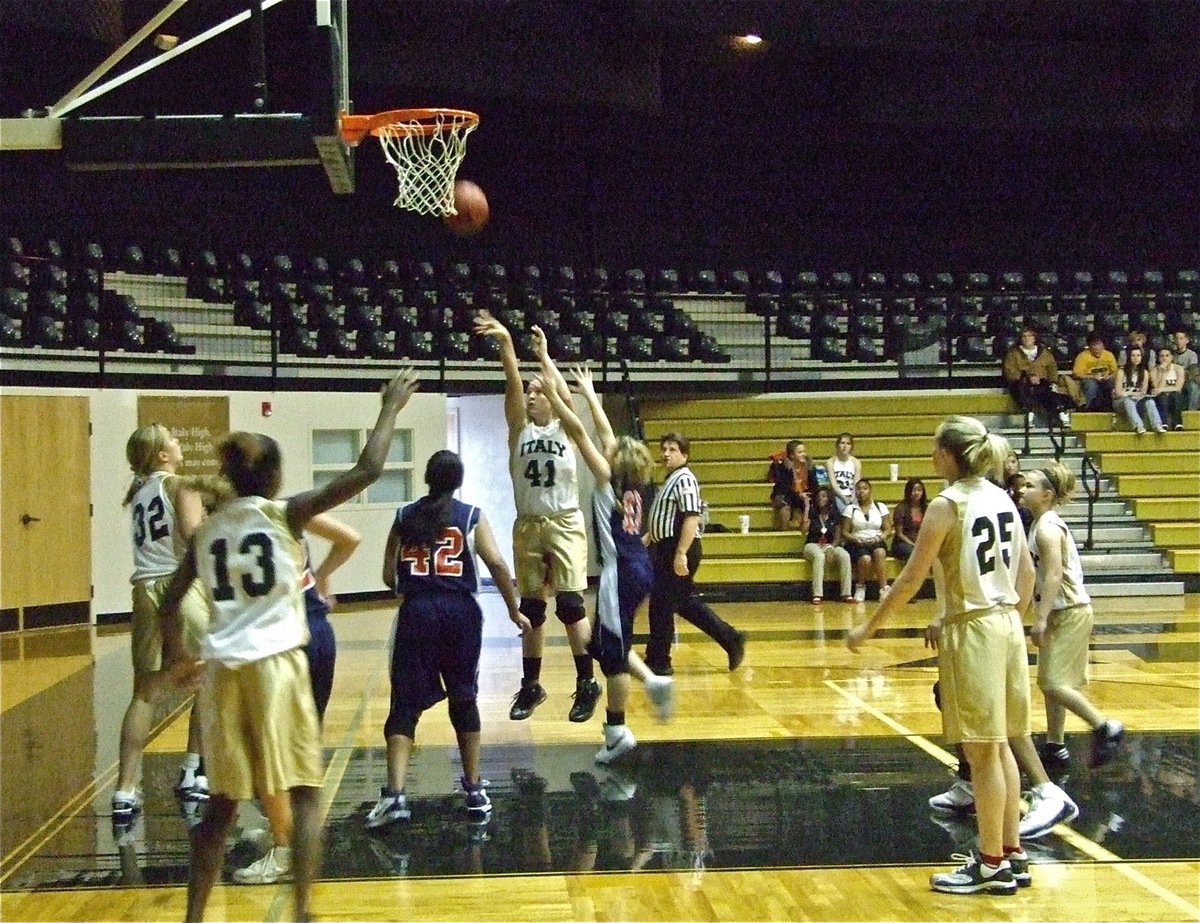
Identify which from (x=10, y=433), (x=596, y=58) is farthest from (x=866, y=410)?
(x=10, y=433)

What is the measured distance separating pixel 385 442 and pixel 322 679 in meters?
→ 1.77

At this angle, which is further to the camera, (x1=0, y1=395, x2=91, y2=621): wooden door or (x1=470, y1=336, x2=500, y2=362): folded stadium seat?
(x1=470, y1=336, x2=500, y2=362): folded stadium seat

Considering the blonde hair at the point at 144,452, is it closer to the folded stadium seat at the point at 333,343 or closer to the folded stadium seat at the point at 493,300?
the folded stadium seat at the point at 333,343

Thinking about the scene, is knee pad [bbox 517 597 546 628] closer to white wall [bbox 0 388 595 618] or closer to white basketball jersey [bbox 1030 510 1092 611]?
white basketball jersey [bbox 1030 510 1092 611]

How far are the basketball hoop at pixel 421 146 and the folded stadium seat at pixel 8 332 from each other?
20.2 ft

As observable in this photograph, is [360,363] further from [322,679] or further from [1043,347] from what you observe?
[322,679]

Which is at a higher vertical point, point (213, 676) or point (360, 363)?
point (360, 363)

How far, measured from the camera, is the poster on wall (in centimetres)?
1481

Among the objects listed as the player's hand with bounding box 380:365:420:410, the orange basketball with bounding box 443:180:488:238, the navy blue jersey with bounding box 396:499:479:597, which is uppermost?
the orange basketball with bounding box 443:180:488:238

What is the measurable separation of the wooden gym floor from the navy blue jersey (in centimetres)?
105

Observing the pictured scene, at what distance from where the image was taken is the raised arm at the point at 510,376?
6.63 meters

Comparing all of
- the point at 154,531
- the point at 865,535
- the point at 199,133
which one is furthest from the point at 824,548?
the point at 154,531

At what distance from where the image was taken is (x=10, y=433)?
44.8ft

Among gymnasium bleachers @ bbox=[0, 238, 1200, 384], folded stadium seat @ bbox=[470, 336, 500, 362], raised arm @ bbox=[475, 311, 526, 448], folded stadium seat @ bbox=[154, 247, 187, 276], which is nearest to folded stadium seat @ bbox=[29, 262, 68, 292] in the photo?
gymnasium bleachers @ bbox=[0, 238, 1200, 384]
